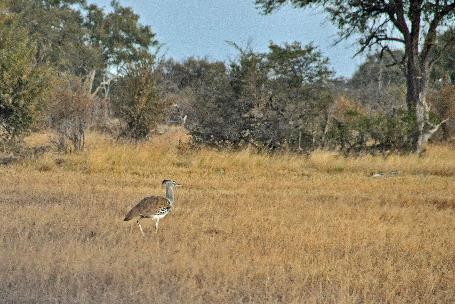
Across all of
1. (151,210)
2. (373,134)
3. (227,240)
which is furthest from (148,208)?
(373,134)

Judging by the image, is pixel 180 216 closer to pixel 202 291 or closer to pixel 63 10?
pixel 202 291

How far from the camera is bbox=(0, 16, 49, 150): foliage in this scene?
2059 centimetres

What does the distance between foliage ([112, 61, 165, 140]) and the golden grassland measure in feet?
19.8

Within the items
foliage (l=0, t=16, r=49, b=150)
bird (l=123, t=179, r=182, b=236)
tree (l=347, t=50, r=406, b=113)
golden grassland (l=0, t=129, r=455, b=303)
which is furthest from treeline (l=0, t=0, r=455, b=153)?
bird (l=123, t=179, r=182, b=236)

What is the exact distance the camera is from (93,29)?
55.6m

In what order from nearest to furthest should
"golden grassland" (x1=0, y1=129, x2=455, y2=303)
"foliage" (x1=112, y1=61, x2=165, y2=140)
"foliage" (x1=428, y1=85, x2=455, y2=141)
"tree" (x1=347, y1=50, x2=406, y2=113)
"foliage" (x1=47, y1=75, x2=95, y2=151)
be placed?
1. "golden grassland" (x1=0, y1=129, x2=455, y2=303)
2. "foliage" (x1=47, y1=75, x2=95, y2=151)
3. "foliage" (x1=112, y1=61, x2=165, y2=140)
4. "foliage" (x1=428, y1=85, x2=455, y2=141)
5. "tree" (x1=347, y1=50, x2=406, y2=113)

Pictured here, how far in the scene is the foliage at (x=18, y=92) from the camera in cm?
2059

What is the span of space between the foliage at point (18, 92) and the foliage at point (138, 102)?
2.93 metres

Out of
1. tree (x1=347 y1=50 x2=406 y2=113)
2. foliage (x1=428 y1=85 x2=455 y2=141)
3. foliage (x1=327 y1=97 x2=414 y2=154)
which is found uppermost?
tree (x1=347 y1=50 x2=406 y2=113)

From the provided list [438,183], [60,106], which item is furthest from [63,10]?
[438,183]

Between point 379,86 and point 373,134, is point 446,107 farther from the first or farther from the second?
point 379,86

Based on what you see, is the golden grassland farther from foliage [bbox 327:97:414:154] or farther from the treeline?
foliage [bbox 327:97:414:154]

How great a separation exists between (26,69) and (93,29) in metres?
35.8

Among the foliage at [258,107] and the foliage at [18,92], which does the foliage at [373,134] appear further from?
the foliage at [18,92]
